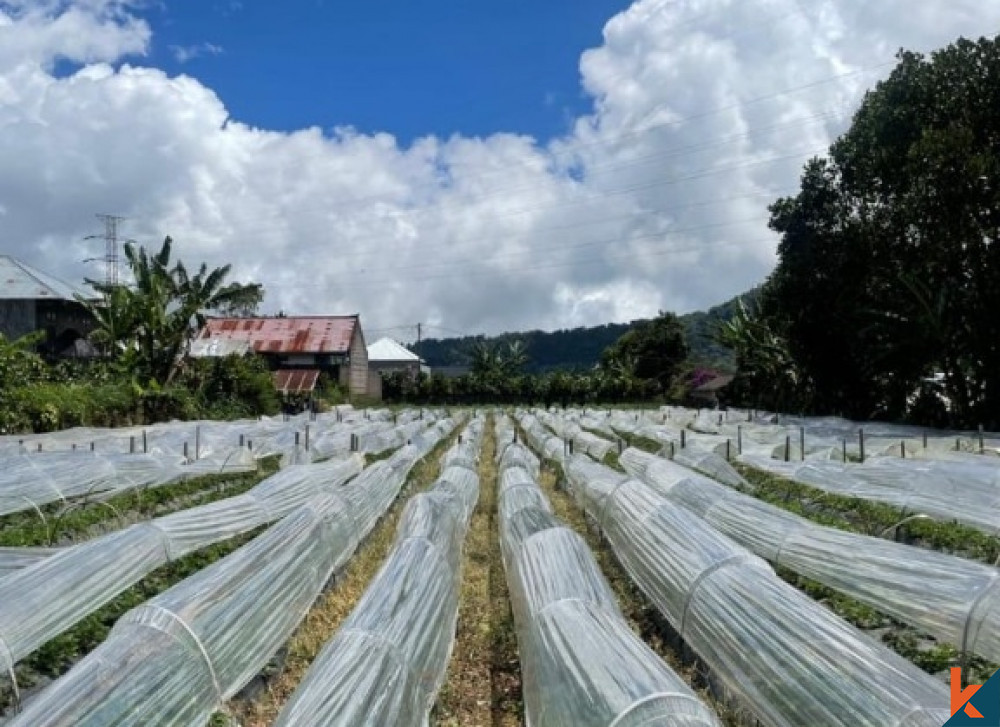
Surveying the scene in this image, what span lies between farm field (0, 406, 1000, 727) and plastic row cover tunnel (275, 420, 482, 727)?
0.06 feet

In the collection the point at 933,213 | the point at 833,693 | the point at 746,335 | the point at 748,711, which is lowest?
the point at 748,711

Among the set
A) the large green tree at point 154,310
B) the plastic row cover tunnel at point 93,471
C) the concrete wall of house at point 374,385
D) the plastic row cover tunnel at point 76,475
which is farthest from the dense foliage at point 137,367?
the concrete wall of house at point 374,385

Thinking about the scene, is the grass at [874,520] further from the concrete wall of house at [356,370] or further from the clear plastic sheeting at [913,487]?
the concrete wall of house at [356,370]

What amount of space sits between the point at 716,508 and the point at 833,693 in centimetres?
451

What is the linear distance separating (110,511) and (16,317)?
93.8 ft

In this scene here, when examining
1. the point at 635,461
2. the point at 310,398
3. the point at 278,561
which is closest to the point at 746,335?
the point at 310,398

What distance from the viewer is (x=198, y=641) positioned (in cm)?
427

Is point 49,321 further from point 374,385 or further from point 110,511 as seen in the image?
point 110,511

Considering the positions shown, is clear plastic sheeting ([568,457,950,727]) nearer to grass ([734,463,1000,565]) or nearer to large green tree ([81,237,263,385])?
grass ([734,463,1000,565])

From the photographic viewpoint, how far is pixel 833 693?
3.54 meters

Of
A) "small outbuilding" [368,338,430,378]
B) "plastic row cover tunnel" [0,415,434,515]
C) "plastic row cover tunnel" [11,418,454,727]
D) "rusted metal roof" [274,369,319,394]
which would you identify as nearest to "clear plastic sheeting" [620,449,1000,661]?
"plastic row cover tunnel" [11,418,454,727]

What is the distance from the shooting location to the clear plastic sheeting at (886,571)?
4.41 m

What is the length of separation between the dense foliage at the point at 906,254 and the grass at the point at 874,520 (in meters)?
12.9

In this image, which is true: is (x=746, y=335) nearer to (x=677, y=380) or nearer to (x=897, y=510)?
(x=677, y=380)
